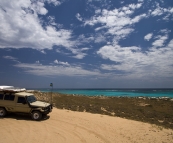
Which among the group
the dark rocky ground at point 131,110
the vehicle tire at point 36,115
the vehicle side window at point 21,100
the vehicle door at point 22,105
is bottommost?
the dark rocky ground at point 131,110

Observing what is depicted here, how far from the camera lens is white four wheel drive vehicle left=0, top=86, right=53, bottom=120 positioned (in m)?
11.7

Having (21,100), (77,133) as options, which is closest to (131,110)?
(77,133)

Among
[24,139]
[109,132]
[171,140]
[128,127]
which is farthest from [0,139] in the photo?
[171,140]

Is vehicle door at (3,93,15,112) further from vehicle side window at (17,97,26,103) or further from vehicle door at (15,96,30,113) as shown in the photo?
vehicle side window at (17,97,26,103)

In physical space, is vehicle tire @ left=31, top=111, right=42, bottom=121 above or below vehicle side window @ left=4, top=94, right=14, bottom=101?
below

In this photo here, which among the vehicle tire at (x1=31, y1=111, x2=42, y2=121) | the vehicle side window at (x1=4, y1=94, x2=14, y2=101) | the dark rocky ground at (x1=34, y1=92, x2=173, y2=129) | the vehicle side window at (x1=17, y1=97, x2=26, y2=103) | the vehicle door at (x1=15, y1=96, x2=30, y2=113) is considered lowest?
the dark rocky ground at (x1=34, y1=92, x2=173, y2=129)

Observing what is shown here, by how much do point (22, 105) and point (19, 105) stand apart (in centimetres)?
28

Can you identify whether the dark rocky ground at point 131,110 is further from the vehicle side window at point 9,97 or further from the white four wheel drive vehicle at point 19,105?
the vehicle side window at point 9,97

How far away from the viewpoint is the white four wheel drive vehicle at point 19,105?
1167 cm

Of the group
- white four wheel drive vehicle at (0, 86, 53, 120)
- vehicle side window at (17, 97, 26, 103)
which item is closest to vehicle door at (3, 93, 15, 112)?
white four wheel drive vehicle at (0, 86, 53, 120)

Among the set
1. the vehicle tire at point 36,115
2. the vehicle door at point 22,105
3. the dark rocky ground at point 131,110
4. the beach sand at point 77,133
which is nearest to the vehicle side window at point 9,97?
the vehicle door at point 22,105

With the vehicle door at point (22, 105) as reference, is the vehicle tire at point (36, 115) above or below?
below

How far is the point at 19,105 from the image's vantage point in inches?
469

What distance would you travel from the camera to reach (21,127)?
9.71 metres
